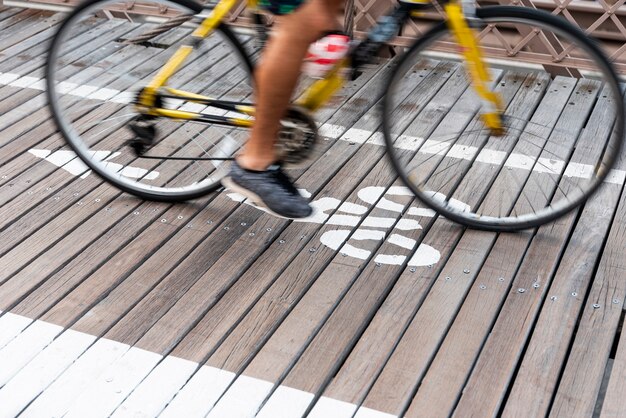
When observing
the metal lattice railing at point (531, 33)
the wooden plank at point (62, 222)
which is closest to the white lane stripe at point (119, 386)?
the wooden plank at point (62, 222)

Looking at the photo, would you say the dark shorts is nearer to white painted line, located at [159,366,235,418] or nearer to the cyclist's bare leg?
the cyclist's bare leg

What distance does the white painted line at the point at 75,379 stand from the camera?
2.28 metres

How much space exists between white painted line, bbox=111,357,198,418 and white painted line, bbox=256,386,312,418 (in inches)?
9.9

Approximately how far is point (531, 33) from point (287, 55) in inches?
67.8

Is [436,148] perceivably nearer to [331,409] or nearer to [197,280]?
[197,280]

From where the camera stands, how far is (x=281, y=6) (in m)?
2.64

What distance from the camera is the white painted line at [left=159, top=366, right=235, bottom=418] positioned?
2.27 meters

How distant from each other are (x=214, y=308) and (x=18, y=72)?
222 cm

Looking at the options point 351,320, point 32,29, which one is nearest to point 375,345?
point 351,320

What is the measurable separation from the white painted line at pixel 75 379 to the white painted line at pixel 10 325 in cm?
24

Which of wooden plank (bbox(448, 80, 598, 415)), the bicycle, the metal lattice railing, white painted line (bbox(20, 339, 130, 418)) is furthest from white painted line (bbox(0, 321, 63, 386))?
the metal lattice railing

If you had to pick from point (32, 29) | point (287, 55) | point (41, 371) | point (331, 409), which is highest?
point (287, 55)

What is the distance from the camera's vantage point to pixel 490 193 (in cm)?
320

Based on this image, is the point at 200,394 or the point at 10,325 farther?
the point at 10,325
